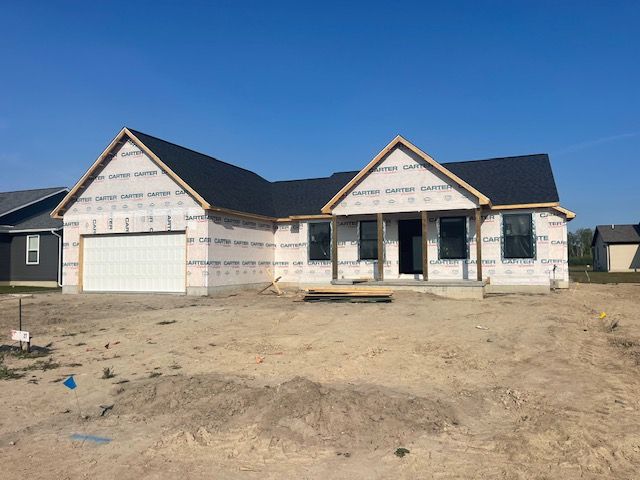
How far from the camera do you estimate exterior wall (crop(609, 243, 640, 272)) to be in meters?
46.8

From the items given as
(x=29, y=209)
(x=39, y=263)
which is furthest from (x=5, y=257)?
(x=29, y=209)

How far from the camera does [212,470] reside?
4250 millimetres

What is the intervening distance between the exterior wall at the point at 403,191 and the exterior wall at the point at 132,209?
21.1 feet

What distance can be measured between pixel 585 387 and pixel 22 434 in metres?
7.09

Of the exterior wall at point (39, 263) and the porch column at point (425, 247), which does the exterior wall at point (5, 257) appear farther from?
the porch column at point (425, 247)

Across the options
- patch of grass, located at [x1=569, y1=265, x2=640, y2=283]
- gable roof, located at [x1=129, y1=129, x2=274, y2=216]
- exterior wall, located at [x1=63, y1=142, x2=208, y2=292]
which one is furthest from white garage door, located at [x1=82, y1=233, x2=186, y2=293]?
patch of grass, located at [x1=569, y1=265, x2=640, y2=283]

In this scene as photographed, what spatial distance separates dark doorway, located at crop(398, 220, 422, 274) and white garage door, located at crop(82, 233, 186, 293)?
988cm

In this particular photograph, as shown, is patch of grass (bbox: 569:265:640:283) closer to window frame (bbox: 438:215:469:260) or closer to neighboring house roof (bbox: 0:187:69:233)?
window frame (bbox: 438:215:469:260)

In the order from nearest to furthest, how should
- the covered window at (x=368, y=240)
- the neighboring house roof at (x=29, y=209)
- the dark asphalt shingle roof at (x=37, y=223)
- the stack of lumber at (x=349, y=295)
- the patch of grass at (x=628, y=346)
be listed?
the patch of grass at (x=628, y=346) < the stack of lumber at (x=349, y=295) < the covered window at (x=368, y=240) < the dark asphalt shingle roof at (x=37, y=223) < the neighboring house roof at (x=29, y=209)

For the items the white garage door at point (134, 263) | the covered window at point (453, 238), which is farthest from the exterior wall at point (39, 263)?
the covered window at point (453, 238)

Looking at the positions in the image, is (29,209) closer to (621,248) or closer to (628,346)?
(628,346)

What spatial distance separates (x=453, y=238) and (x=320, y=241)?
641 centimetres

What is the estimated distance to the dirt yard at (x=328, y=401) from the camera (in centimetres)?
437

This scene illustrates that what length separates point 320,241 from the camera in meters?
23.4
